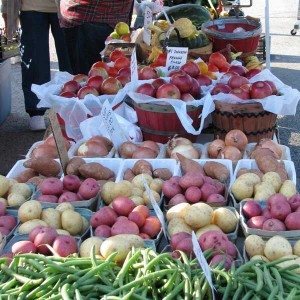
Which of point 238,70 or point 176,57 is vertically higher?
point 176,57

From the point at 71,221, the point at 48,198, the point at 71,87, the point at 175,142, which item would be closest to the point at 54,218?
the point at 71,221

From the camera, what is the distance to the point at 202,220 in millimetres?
2184

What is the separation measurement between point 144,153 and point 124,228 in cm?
94

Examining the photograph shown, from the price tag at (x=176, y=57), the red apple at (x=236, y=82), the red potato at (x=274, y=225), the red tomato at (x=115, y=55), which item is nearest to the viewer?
the red potato at (x=274, y=225)

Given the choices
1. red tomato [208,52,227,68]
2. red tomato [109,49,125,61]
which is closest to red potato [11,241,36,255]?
red tomato [208,52,227,68]

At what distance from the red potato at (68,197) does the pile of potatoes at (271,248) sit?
2.68 feet

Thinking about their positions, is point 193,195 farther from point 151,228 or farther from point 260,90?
point 260,90

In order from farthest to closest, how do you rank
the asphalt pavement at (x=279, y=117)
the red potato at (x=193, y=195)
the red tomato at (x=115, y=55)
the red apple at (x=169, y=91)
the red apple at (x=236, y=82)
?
A: 1. the asphalt pavement at (x=279, y=117)
2. the red tomato at (x=115, y=55)
3. the red apple at (x=236, y=82)
4. the red apple at (x=169, y=91)
5. the red potato at (x=193, y=195)

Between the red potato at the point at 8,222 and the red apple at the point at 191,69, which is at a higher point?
the red apple at the point at 191,69

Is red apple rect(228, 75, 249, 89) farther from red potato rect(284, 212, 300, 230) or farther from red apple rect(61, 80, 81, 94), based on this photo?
red potato rect(284, 212, 300, 230)

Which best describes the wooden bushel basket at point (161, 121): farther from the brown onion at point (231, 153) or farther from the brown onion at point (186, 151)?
the brown onion at point (231, 153)

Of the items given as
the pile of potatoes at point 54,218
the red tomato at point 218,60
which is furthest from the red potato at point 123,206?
the red tomato at point 218,60

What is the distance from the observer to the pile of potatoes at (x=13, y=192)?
2.46 metres

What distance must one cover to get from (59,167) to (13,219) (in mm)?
602
